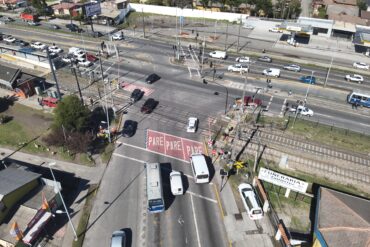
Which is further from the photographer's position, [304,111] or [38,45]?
[38,45]

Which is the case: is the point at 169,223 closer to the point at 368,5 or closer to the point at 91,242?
the point at 91,242

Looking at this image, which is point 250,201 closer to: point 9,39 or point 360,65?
point 360,65

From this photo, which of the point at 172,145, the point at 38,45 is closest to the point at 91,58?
the point at 38,45

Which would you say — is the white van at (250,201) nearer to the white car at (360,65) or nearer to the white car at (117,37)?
the white car at (360,65)

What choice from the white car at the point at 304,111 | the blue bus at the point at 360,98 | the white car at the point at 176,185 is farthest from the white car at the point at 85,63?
the blue bus at the point at 360,98

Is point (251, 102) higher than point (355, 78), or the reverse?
point (355, 78)
